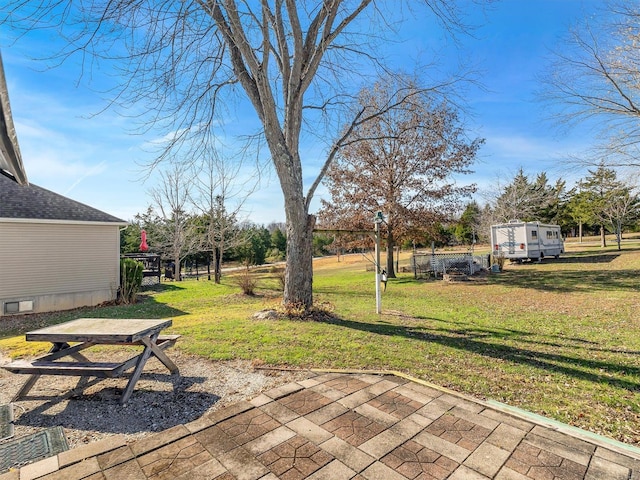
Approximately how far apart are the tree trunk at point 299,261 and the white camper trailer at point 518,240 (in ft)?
52.6

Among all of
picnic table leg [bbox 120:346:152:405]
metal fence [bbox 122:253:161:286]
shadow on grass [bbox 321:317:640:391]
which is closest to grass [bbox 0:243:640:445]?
shadow on grass [bbox 321:317:640:391]

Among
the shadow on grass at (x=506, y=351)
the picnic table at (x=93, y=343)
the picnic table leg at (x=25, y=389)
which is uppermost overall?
the picnic table at (x=93, y=343)

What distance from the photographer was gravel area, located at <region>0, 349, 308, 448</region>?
2863 millimetres

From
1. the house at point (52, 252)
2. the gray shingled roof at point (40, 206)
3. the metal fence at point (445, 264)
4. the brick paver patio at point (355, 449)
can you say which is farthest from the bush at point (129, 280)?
the metal fence at point (445, 264)

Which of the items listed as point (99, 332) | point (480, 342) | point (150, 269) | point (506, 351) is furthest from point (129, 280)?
point (506, 351)

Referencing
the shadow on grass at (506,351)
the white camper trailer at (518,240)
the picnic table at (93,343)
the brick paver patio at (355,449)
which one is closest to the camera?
the brick paver patio at (355,449)

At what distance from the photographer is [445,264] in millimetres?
16469

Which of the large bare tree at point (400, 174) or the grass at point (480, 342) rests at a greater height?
the large bare tree at point (400, 174)

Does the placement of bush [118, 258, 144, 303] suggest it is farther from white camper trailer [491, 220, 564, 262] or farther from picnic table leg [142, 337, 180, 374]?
white camper trailer [491, 220, 564, 262]

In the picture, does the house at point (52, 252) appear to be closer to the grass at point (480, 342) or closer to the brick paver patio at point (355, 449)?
the grass at point (480, 342)

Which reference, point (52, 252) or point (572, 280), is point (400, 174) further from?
point (52, 252)

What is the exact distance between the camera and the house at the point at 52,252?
419 inches

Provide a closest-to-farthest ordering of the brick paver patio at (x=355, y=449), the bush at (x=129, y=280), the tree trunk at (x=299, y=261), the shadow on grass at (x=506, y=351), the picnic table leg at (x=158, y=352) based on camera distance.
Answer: the brick paver patio at (x=355, y=449)
the picnic table leg at (x=158, y=352)
the shadow on grass at (x=506, y=351)
the tree trunk at (x=299, y=261)
the bush at (x=129, y=280)

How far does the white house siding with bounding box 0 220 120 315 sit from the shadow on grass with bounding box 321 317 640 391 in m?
10.1
